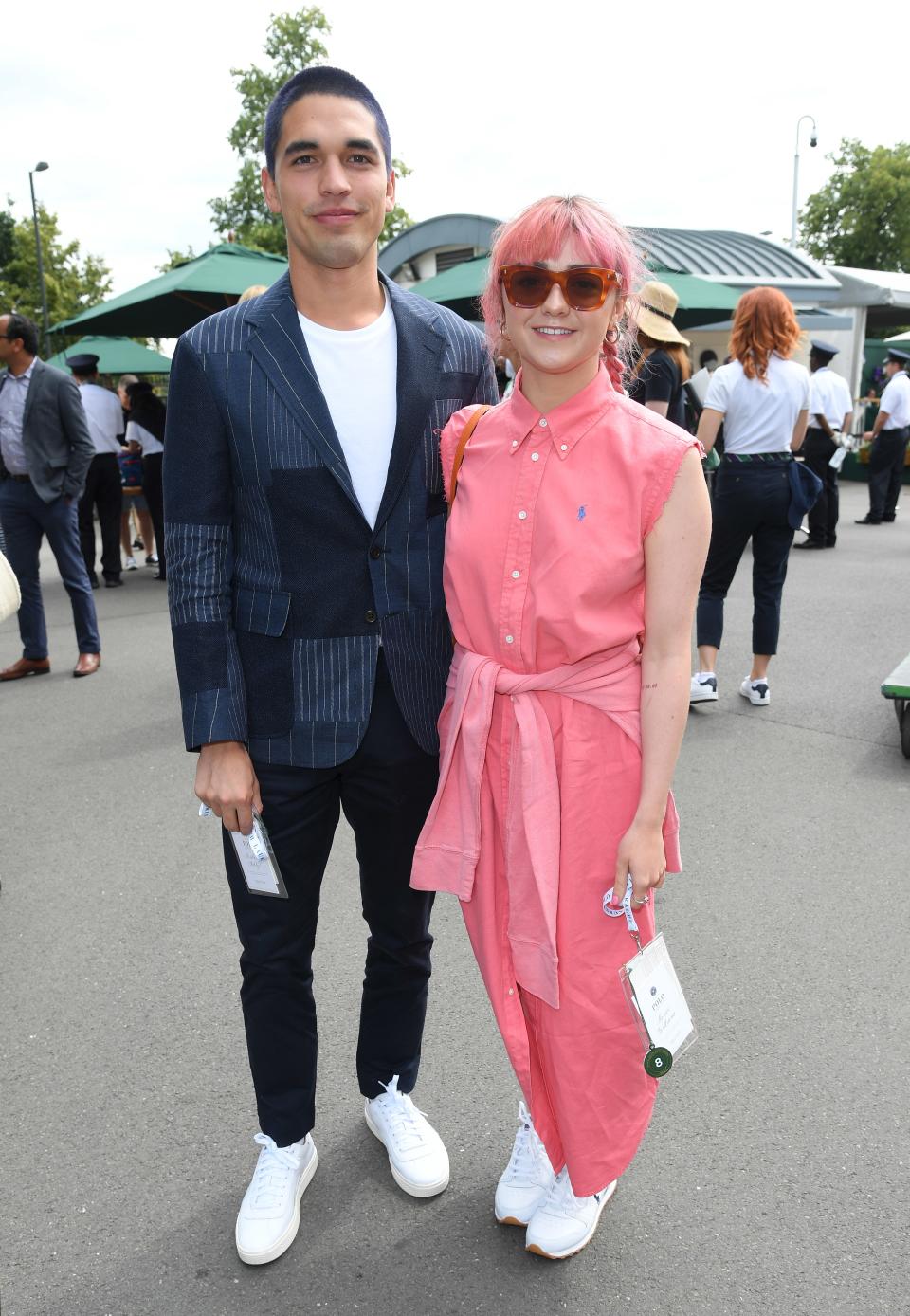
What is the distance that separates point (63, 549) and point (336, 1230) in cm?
534

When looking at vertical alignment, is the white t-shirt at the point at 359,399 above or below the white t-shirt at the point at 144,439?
above

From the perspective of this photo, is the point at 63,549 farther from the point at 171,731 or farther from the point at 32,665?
the point at 171,731

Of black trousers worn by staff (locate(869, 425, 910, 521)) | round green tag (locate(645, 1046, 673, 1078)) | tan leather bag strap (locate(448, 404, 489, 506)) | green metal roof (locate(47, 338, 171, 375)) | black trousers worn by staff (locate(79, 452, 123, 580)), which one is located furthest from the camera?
green metal roof (locate(47, 338, 171, 375))

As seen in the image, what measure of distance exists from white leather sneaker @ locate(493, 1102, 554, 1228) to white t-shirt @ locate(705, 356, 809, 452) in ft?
13.3

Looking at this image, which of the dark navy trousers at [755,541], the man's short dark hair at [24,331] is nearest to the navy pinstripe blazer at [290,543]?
the dark navy trousers at [755,541]

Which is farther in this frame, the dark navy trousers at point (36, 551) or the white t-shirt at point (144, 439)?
the white t-shirt at point (144, 439)

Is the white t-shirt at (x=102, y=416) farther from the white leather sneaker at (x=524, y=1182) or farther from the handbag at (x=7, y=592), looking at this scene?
the white leather sneaker at (x=524, y=1182)

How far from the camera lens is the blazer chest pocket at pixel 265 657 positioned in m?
2.00

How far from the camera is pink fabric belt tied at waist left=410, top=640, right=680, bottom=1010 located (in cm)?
191

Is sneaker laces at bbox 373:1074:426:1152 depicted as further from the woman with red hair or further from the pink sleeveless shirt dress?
the woman with red hair

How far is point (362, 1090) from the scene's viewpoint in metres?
2.50

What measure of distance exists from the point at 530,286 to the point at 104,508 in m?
8.77

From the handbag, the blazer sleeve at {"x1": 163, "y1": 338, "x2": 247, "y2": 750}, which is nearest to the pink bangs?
the blazer sleeve at {"x1": 163, "y1": 338, "x2": 247, "y2": 750}

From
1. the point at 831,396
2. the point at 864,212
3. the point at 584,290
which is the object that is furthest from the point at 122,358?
the point at 864,212
